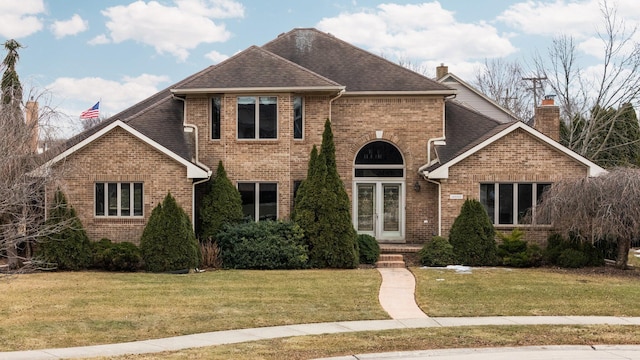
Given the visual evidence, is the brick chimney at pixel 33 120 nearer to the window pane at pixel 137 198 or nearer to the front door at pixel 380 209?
the window pane at pixel 137 198

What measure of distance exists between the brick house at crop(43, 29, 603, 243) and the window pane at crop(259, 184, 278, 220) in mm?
34

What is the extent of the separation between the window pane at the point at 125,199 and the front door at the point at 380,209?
7927 mm

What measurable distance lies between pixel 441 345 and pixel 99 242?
42.9ft

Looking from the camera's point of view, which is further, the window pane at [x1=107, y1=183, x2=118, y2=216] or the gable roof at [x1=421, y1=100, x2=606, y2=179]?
the gable roof at [x1=421, y1=100, x2=606, y2=179]

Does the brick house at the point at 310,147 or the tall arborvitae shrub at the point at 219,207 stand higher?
the brick house at the point at 310,147

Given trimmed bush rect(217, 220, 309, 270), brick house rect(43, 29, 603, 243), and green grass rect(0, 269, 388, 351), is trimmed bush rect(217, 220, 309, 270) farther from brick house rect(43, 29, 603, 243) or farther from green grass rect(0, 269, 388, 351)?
brick house rect(43, 29, 603, 243)

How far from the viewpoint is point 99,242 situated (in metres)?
20.3

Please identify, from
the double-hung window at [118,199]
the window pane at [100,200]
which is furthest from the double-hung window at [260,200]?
the window pane at [100,200]

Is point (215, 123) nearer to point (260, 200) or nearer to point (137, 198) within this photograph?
point (260, 200)

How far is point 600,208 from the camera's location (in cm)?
1883

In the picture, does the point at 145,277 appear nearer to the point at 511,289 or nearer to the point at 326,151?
the point at 326,151

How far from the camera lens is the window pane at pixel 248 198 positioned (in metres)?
22.7

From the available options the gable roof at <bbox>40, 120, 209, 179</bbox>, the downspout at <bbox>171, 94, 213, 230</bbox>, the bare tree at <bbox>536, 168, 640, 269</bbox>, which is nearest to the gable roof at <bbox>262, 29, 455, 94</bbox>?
the downspout at <bbox>171, 94, 213, 230</bbox>

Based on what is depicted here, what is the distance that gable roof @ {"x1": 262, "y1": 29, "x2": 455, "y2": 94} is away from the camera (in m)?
23.6
